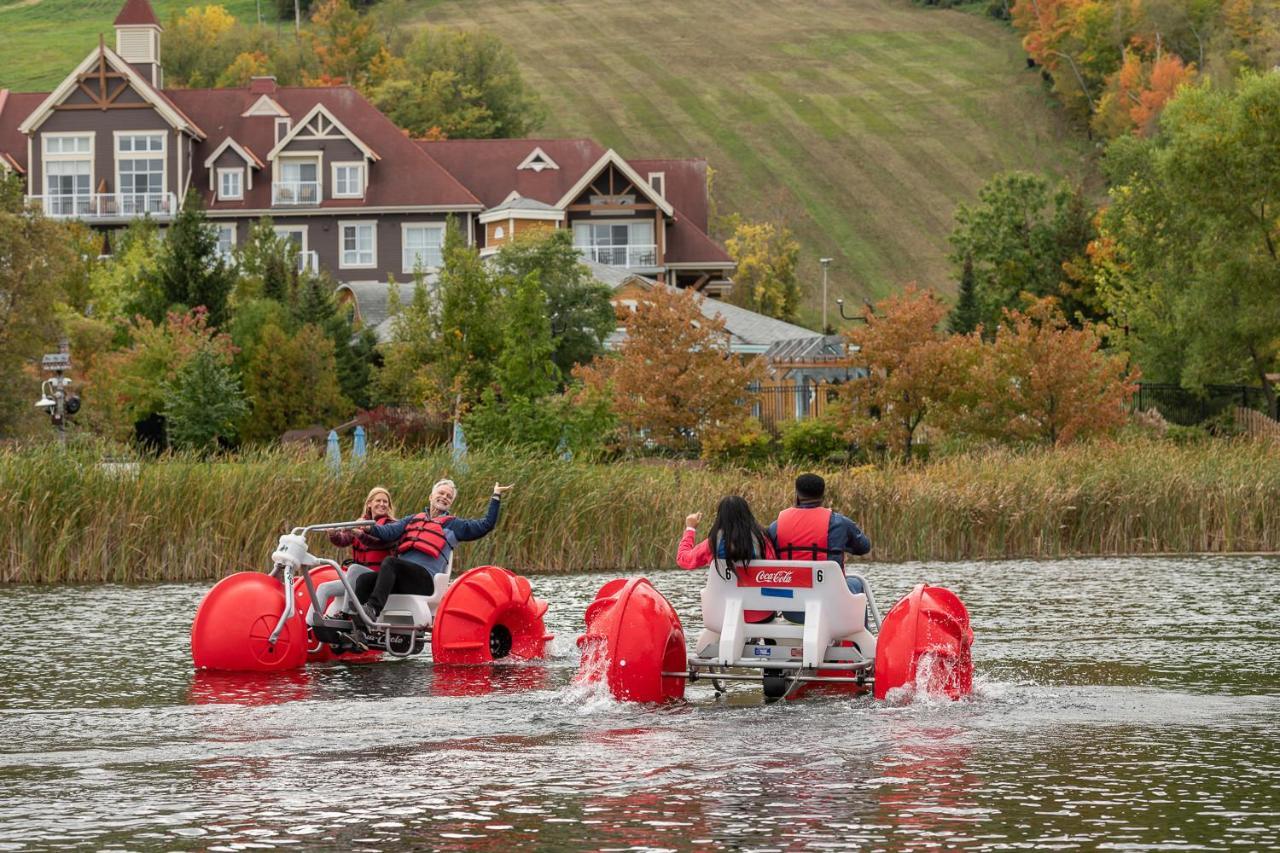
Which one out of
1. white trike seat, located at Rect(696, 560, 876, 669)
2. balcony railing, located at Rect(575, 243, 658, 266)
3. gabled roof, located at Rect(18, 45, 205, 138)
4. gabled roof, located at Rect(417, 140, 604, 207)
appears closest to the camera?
white trike seat, located at Rect(696, 560, 876, 669)

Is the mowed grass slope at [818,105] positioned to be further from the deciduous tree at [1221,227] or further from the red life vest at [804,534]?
the red life vest at [804,534]

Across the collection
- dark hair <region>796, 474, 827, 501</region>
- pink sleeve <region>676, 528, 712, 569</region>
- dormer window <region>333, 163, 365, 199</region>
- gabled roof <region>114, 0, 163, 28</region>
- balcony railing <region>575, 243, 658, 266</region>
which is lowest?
pink sleeve <region>676, 528, 712, 569</region>

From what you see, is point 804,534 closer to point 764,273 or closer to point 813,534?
point 813,534

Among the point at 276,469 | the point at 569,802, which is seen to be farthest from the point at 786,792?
the point at 276,469

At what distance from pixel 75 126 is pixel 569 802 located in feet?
287

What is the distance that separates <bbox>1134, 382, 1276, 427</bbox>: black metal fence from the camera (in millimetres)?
65188

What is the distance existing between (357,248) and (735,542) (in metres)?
80.4

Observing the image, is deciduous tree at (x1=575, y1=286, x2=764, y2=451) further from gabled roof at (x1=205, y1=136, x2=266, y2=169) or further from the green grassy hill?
the green grassy hill

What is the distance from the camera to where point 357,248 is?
314 ft

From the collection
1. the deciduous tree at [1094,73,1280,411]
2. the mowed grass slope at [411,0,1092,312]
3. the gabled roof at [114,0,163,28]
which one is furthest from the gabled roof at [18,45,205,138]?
the deciduous tree at [1094,73,1280,411]

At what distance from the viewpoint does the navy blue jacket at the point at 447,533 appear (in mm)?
20406

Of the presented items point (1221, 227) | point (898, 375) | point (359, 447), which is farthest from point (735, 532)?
point (1221, 227)

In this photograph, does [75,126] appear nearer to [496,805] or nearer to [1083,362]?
[1083,362]

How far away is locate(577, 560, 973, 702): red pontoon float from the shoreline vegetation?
1435 cm
